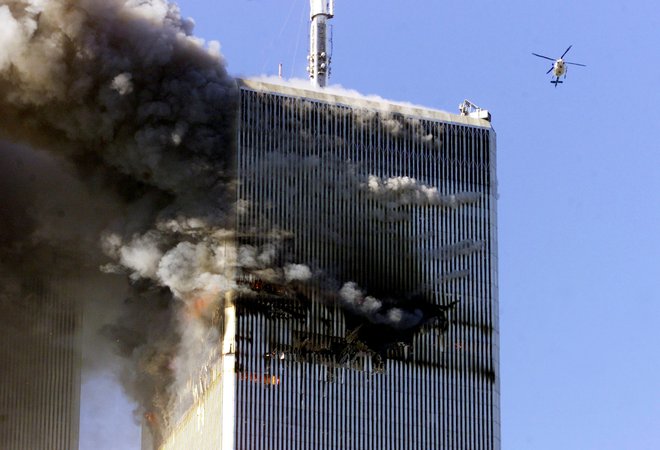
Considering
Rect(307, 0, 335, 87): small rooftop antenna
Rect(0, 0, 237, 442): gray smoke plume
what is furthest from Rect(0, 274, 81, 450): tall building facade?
Rect(307, 0, 335, 87): small rooftop antenna

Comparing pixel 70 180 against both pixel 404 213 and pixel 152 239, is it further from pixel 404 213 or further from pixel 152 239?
pixel 404 213

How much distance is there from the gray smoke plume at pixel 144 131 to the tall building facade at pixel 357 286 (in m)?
2.83

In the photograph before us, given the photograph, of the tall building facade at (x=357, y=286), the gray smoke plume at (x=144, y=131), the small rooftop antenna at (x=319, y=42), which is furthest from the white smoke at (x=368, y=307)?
the small rooftop antenna at (x=319, y=42)

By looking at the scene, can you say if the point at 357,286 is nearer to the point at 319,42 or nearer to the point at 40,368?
the point at 319,42

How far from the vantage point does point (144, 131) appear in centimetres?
16238

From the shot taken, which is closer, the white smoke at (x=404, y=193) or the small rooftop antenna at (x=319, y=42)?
the white smoke at (x=404, y=193)

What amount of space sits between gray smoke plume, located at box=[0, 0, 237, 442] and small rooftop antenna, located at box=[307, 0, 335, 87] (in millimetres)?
15872

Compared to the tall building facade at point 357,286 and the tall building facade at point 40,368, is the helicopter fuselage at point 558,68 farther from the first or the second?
the tall building facade at point 40,368

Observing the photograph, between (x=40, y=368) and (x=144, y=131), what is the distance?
119 ft

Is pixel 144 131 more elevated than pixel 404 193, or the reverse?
pixel 144 131

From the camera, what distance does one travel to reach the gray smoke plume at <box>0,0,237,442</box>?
160625 mm

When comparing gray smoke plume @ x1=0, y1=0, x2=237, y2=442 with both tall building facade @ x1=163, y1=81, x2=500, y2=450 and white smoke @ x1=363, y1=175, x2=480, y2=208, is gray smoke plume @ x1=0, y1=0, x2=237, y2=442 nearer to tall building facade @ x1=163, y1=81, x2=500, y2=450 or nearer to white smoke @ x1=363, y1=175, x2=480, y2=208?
tall building facade @ x1=163, y1=81, x2=500, y2=450

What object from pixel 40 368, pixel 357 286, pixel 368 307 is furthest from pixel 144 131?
pixel 40 368

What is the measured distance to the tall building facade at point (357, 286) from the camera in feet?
543
